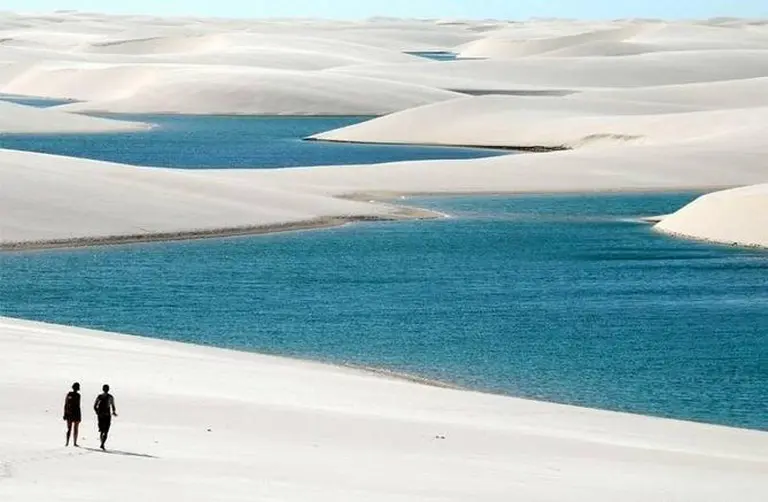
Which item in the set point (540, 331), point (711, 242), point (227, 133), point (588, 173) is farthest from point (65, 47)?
point (540, 331)

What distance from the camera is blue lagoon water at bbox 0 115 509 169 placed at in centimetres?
6775

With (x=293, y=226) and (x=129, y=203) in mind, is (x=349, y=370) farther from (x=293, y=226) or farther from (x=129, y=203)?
(x=129, y=203)

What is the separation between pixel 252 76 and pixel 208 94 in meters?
3.42

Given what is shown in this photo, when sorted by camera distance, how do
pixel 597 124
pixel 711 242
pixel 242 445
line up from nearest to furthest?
pixel 242 445, pixel 711 242, pixel 597 124

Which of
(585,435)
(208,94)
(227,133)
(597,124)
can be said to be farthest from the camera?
(208,94)

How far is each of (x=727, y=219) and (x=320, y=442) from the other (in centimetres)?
2764

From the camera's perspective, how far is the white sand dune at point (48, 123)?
282 feet

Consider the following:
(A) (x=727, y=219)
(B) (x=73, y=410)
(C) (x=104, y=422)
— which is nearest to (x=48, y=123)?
(A) (x=727, y=219)

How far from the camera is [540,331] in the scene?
2673 cm

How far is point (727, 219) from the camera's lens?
138 feet

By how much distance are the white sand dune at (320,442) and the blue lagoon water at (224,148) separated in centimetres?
4484

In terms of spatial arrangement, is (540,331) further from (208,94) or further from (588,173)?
(208,94)

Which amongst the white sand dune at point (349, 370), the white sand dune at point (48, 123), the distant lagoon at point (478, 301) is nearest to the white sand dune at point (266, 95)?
the white sand dune at point (349, 370)

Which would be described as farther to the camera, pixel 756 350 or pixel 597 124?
pixel 597 124
